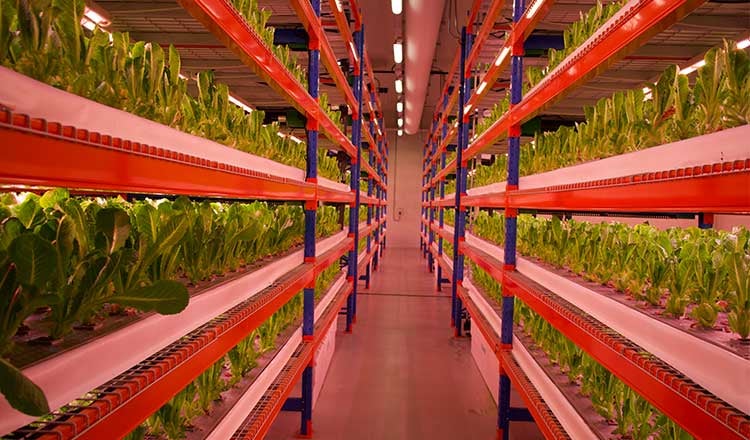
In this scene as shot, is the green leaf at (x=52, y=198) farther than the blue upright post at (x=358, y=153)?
No

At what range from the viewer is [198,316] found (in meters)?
1.68

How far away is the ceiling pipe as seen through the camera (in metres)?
6.06

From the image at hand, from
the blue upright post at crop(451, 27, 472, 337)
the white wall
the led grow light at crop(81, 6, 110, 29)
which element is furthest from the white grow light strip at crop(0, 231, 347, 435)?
the white wall

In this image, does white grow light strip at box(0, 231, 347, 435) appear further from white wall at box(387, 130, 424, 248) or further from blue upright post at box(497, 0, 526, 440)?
white wall at box(387, 130, 424, 248)

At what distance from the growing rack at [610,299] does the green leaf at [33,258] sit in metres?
1.36

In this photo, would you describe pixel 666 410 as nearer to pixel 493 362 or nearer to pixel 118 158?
pixel 118 158

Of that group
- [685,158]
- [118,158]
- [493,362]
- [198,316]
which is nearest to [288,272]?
[198,316]

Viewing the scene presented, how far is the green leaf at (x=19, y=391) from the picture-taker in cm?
82

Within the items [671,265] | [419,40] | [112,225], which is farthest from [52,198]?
[419,40]

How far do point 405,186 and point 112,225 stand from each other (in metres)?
17.5

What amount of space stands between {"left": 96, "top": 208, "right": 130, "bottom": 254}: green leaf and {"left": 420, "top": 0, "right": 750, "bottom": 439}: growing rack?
135 centimetres

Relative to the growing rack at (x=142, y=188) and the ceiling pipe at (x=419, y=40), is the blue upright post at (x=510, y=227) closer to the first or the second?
the growing rack at (x=142, y=188)

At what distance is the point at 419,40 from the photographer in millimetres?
7086

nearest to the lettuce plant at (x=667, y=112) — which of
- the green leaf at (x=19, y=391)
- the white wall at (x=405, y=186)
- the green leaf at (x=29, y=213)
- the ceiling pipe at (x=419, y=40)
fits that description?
the green leaf at (x=19, y=391)
